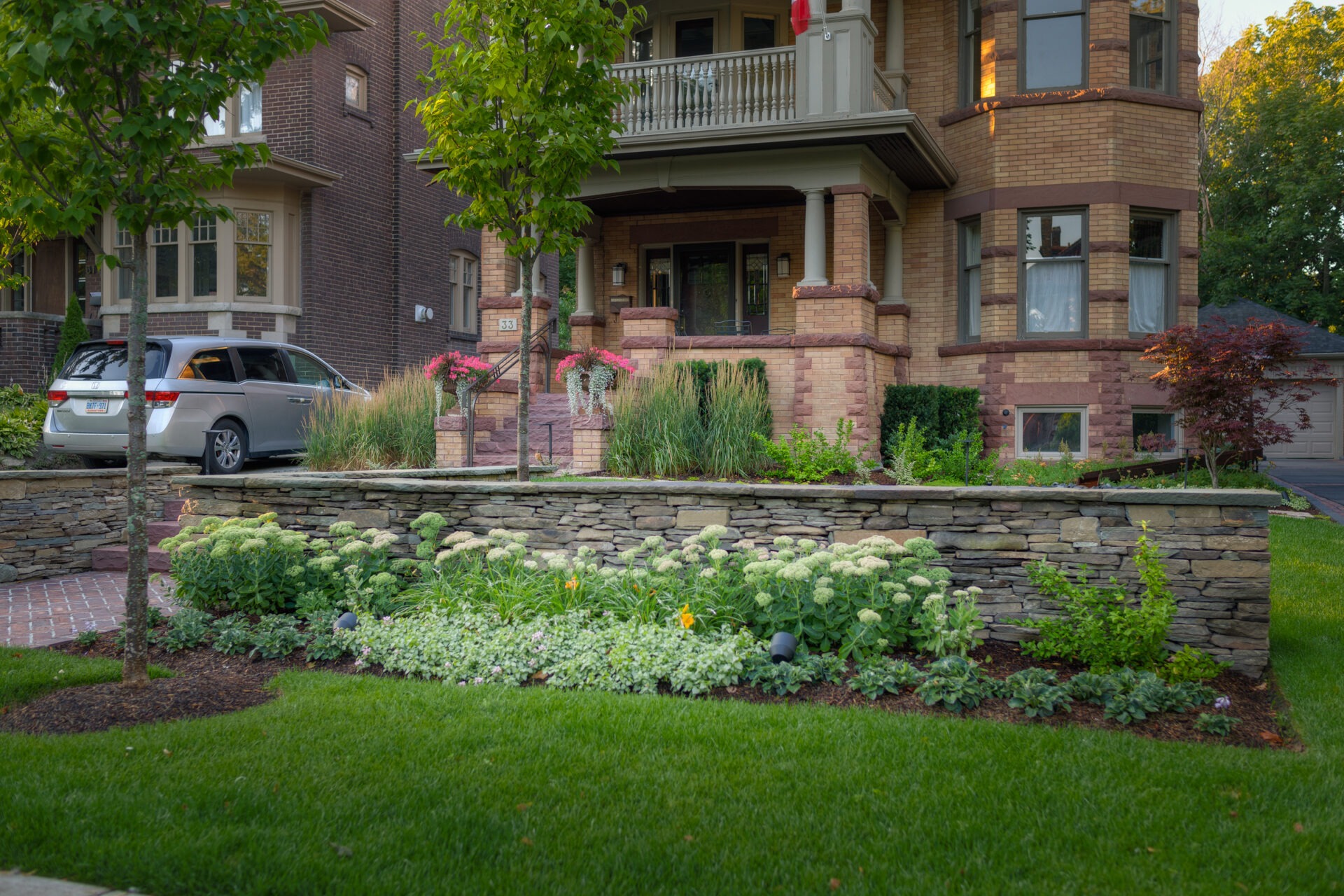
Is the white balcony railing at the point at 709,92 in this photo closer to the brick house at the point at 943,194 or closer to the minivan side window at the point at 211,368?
the brick house at the point at 943,194

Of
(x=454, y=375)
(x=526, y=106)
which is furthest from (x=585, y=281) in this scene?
(x=526, y=106)

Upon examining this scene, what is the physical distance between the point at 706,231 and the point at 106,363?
29.4 feet

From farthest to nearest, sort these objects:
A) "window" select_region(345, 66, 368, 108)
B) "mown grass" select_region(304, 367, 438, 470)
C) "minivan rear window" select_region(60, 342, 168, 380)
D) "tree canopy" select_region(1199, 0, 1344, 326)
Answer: "tree canopy" select_region(1199, 0, 1344, 326) < "window" select_region(345, 66, 368, 108) < "mown grass" select_region(304, 367, 438, 470) < "minivan rear window" select_region(60, 342, 168, 380)

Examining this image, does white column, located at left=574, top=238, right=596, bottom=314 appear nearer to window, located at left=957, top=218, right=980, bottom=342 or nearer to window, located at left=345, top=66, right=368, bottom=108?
window, located at left=957, top=218, right=980, bottom=342

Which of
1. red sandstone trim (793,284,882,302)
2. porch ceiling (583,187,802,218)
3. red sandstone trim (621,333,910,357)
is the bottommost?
red sandstone trim (621,333,910,357)

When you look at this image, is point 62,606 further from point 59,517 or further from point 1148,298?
point 1148,298

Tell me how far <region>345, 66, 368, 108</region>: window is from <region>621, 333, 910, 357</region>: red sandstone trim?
33.7ft

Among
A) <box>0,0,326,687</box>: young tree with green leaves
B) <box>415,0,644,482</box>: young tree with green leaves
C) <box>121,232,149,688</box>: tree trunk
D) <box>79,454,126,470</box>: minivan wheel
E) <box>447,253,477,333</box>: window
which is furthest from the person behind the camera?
<box>447,253,477,333</box>: window

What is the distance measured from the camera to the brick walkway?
6.48 metres

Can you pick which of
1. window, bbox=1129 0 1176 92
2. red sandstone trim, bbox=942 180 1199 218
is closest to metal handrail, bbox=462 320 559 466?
red sandstone trim, bbox=942 180 1199 218

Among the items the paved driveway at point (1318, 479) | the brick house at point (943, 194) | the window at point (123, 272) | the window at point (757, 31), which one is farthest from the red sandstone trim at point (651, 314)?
the window at point (123, 272)

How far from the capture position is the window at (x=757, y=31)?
15898 mm

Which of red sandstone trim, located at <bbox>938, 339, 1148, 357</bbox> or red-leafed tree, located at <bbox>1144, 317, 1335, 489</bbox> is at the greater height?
red sandstone trim, located at <bbox>938, 339, 1148, 357</bbox>

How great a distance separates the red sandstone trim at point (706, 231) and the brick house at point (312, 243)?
553 centimetres
